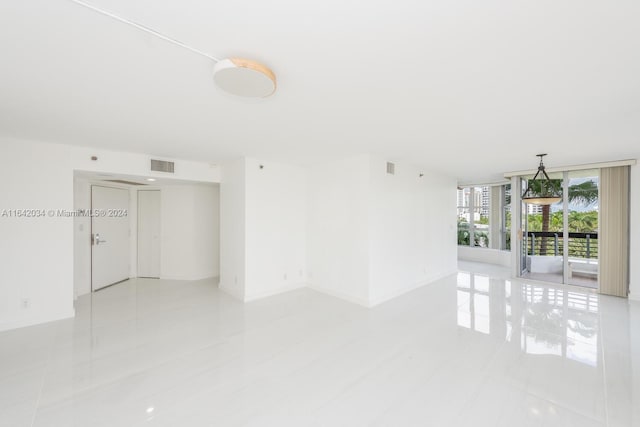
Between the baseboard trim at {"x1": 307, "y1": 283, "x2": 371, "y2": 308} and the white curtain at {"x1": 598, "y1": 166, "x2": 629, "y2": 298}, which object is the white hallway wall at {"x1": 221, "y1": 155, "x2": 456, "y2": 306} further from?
the white curtain at {"x1": 598, "y1": 166, "x2": 629, "y2": 298}

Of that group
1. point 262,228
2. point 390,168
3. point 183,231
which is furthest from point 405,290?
point 183,231

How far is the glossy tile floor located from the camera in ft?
6.22

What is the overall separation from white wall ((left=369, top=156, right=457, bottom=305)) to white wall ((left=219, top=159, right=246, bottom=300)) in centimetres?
215

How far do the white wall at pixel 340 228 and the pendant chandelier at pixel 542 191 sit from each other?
291cm

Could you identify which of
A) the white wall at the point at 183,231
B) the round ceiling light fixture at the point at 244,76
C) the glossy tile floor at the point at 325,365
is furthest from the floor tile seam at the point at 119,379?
the white wall at the point at 183,231

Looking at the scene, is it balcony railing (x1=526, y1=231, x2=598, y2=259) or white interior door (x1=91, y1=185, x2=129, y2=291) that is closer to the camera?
white interior door (x1=91, y1=185, x2=129, y2=291)

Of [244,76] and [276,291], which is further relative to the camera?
[276,291]

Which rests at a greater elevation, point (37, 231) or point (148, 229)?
point (37, 231)

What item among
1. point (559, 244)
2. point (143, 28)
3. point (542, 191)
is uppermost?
point (143, 28)

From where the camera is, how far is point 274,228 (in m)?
4.68

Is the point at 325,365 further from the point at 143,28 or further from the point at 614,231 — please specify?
the point at 614,231

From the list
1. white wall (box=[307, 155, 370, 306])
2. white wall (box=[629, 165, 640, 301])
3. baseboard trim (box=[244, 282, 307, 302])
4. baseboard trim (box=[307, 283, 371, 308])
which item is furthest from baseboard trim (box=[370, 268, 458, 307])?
white wall (box=[629, 165, 640, 301])

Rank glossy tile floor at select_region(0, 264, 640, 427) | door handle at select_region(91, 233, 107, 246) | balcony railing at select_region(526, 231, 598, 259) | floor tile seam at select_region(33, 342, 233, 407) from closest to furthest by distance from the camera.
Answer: glossy tile floor at select_region(0, 264, 640, 427), floor tile seam at select_region(33, 342, 233, 407), door handle at select_region(91, 233, 107, 246), balcony railing at select_region(526, 231, 598, 259)

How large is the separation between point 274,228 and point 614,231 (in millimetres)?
6247
